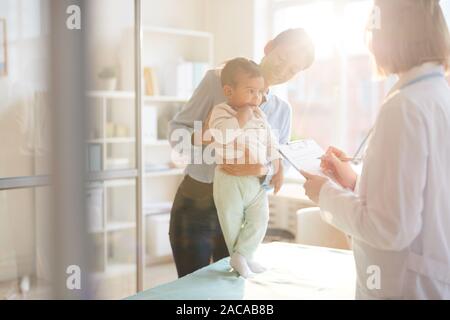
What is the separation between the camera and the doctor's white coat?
2.77 ft

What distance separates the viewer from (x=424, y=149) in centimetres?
85

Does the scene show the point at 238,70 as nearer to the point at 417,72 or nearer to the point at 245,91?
the point at 245,91

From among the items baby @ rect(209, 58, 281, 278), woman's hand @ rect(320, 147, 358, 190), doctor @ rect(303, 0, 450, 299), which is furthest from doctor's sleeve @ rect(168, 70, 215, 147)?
doctor @ rect(303, 0, 450, 299)

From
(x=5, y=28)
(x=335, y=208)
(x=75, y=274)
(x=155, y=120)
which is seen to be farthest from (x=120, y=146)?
(x=75, y=274)

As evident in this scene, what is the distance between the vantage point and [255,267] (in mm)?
1472

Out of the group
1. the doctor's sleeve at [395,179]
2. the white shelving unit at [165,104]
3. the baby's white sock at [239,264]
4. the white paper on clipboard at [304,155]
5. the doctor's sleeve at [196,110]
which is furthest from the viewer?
the white shelving unit at [165,104]

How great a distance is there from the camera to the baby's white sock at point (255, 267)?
1442 mm

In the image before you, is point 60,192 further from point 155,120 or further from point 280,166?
point 155,120

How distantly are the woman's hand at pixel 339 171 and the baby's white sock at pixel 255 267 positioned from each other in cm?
42

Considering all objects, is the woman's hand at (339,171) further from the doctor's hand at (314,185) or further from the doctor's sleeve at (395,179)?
the doctor's sleeve at (395,179)

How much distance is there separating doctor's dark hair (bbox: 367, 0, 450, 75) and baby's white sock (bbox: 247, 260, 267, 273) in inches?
29.9

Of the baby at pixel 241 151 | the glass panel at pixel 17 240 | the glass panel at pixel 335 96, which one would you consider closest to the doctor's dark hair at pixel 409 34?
the baby at pixel 241 151

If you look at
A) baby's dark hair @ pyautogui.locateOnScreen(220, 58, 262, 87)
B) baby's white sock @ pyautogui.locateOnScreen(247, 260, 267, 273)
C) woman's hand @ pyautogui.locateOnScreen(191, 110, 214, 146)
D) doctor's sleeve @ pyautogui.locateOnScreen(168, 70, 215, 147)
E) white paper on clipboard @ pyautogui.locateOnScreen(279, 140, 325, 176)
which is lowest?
baby's white sock @ pyautogui.locateOnScreen(247, 260, 267, 273)

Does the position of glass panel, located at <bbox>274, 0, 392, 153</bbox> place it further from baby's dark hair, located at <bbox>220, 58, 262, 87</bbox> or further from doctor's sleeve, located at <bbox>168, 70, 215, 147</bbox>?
baby's dark hair, located at <bbox>220, 58, 262, 87</bbox>
